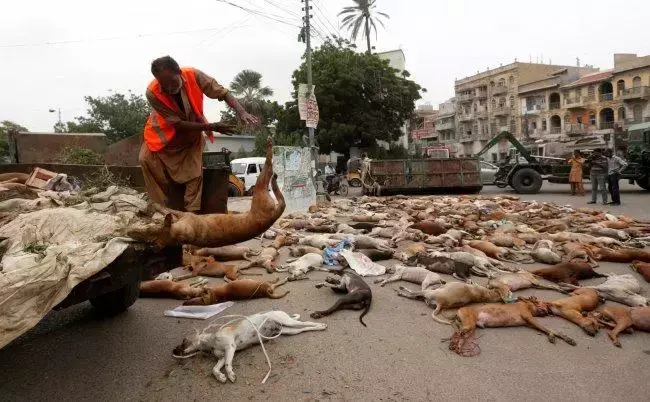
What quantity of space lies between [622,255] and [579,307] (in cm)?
280

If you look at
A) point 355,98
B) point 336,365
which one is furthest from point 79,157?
point 355,98

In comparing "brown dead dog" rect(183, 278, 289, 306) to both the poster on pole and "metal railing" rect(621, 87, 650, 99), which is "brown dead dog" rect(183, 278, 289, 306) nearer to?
the poster on pole

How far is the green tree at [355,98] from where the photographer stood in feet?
108

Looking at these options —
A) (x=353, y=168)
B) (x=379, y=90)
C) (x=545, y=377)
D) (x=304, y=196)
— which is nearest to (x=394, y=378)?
(x=545, y=377)

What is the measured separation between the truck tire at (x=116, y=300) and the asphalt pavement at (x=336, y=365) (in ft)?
0.29

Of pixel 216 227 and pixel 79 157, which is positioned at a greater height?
pixel 79 157

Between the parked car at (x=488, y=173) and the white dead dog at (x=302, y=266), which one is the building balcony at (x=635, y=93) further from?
the white dead dog at (x=302, y=266)

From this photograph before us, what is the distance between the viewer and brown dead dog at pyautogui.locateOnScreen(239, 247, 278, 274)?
628 cm

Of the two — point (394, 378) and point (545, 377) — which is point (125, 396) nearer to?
point (394, 378)

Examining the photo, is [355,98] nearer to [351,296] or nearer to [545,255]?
[545,255]

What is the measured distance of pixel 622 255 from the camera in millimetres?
6375

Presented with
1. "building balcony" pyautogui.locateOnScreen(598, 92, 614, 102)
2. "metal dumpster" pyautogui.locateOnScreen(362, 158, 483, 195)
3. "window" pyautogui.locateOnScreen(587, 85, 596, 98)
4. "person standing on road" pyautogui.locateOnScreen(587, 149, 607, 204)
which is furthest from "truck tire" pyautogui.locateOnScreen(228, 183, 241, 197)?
"window" pyautogui.locateOnScreen(587, 85, 596, 98)

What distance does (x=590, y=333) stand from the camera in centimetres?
387

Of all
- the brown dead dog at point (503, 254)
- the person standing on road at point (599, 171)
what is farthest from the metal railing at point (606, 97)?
the brown dead dog at point (503, 254)
